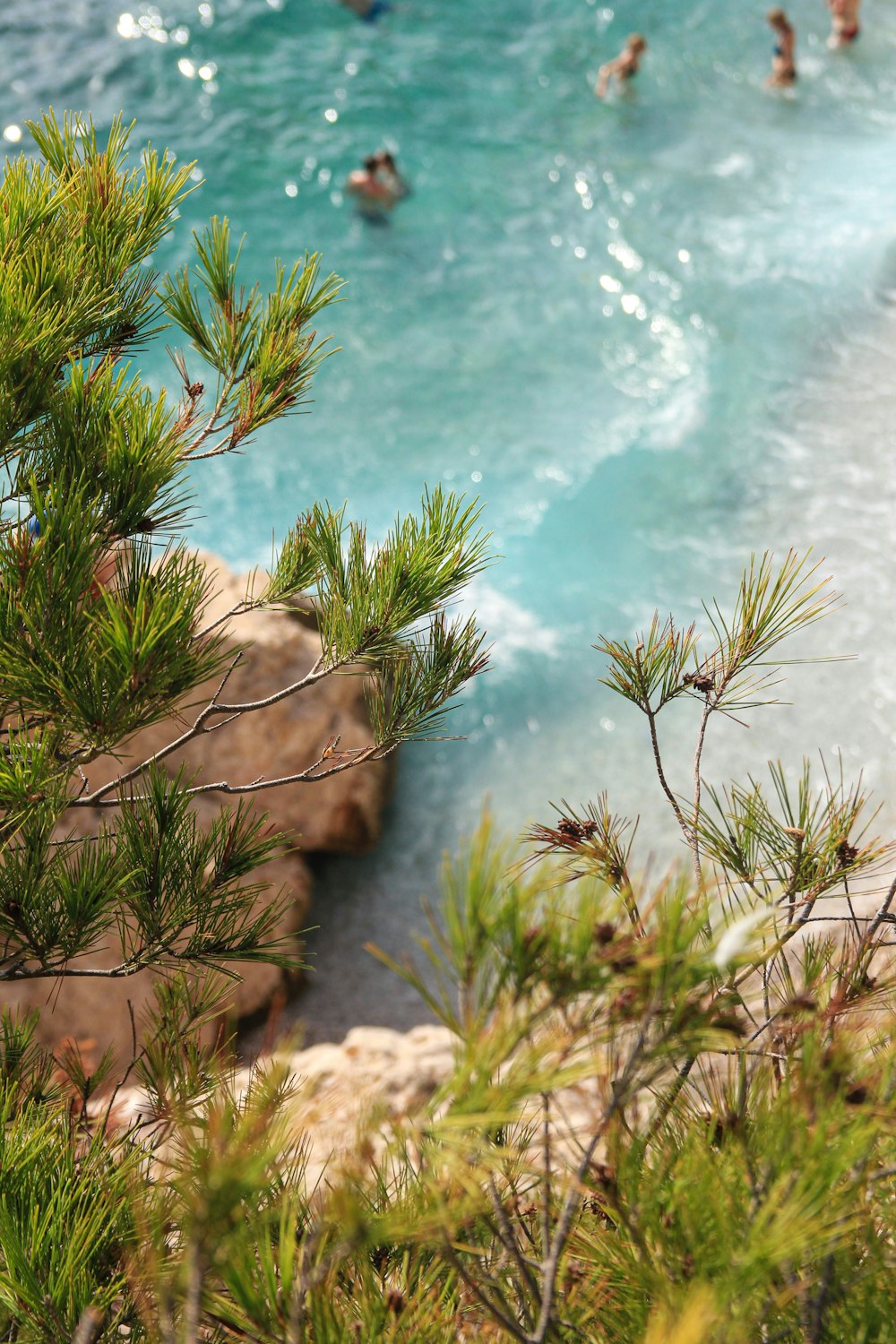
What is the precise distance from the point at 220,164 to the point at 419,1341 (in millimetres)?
9649

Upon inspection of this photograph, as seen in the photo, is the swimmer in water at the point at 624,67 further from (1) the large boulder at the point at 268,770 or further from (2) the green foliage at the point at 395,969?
(2) the green foliage at the point at 395,969

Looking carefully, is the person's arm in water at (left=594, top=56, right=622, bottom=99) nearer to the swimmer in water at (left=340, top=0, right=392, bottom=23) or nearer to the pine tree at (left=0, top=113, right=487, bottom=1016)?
the swimmer in water at (left=340, top=0, right=392, bottom=23)

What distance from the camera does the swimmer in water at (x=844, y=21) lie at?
378 inches

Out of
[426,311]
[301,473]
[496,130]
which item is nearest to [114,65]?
[496,130]

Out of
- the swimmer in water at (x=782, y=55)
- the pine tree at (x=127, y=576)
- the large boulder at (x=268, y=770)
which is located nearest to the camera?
the pine tree at (x=127, y=576)

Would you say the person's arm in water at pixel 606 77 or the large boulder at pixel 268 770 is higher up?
the person's arm in water at pixel 606 77

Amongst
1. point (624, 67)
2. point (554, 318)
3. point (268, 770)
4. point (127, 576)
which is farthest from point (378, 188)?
point (127, 576)

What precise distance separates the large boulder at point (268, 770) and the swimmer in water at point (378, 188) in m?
5.02

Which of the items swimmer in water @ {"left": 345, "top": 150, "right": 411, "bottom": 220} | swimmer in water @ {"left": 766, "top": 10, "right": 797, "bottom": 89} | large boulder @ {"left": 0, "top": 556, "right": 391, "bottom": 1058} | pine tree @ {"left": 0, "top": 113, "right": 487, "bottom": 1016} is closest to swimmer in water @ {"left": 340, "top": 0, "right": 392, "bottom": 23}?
swimmer in water @ {"left": 345, "top": 150, "right": 411, "bottom": 220}

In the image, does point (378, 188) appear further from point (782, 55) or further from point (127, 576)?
point (127, 576)

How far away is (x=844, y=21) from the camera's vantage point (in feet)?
31.6

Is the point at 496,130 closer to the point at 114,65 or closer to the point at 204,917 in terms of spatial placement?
the point at 114,65

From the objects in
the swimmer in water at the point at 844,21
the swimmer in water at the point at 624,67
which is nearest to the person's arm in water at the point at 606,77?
the swimmer in water at the point at 624,67

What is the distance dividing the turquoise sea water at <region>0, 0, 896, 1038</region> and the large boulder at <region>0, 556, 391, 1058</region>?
0.92ft
